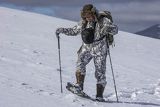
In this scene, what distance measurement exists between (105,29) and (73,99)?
1.53 metres

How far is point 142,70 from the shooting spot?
53.0 feet

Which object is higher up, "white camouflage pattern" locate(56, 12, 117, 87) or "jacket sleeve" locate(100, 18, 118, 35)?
"jacket sleeve" locate(100, 18, 118, 35)

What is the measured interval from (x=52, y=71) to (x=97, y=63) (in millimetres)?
3596

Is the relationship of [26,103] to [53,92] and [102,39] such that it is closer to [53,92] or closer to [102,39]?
[53,92]

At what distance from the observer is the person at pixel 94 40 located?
370 inches

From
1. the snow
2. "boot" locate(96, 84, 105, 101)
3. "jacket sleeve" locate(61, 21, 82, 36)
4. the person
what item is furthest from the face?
the snow

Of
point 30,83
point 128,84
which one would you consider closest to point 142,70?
point 128,84

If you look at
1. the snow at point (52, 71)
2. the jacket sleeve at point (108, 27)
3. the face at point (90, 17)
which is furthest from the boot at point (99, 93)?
the face at point (90, 17)

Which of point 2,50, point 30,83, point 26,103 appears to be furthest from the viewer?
point 2,50

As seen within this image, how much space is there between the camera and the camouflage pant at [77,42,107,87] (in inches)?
374

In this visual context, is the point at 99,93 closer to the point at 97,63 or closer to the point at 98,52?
the point at 97,63

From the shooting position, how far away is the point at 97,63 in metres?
9.52

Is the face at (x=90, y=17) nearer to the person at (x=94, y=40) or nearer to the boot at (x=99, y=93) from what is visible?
the person at (x=94, y=40)

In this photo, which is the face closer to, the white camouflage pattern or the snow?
the white camouflage pattern
